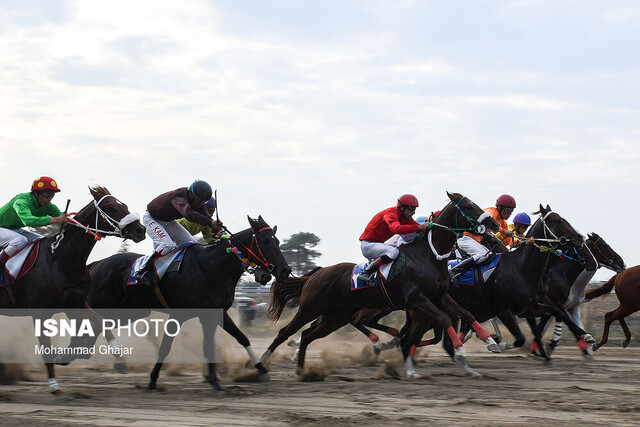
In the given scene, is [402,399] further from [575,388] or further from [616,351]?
[616,351]

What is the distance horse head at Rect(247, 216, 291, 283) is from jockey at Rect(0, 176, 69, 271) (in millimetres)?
2098

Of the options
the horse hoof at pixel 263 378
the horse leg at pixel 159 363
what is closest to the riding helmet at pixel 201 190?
the horse leg at pixel 159 363

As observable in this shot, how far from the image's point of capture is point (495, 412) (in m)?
7.13

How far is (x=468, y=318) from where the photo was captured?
10.0 meters

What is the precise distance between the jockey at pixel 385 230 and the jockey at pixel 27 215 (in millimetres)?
3886

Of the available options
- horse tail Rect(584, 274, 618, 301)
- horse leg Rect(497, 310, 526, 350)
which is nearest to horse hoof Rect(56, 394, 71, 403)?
horse leg Rect(497, 310, 526, 350)

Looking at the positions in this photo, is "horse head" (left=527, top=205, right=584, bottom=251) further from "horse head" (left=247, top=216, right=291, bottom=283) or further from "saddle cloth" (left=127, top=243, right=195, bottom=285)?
"saddle cloth" (left=127, top=243, right=195, bottom=285)

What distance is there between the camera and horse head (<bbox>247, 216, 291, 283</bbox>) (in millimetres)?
9086

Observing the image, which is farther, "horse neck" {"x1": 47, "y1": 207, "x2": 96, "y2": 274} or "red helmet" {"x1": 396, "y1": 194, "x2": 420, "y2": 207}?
"red helmet" {"x1": 396, "y1": 194, "x2": 420, "y2": 207}

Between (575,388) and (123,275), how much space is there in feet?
18.3

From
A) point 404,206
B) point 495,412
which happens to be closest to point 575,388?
point 495,412

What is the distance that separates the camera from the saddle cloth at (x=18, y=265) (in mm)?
8734

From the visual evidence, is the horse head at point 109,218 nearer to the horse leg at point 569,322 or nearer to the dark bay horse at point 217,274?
the dark bay horse at point 217,274

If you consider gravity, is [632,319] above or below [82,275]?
below
